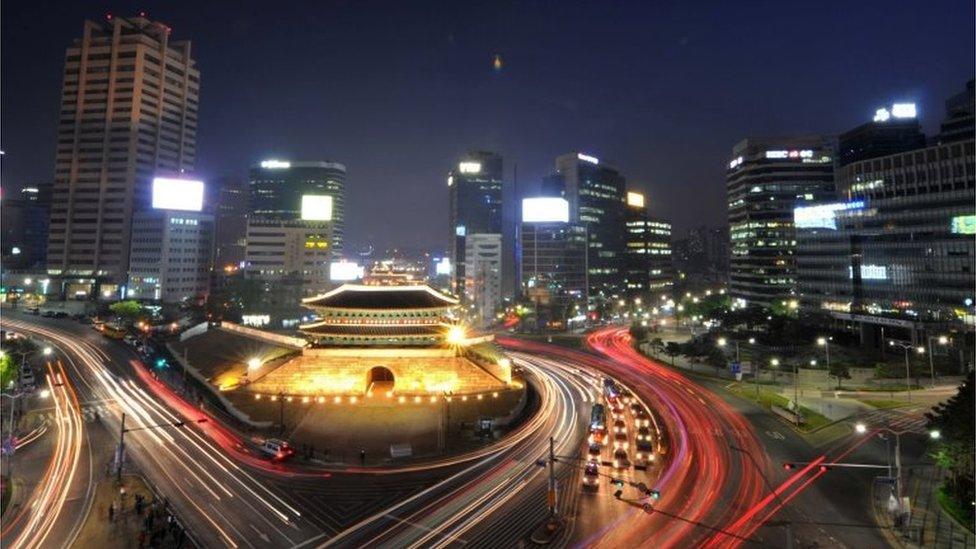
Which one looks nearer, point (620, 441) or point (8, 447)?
point (8, 447)

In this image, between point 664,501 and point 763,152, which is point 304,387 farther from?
point 763,152

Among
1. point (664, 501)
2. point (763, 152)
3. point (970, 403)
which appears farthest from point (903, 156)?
point (664, 501)

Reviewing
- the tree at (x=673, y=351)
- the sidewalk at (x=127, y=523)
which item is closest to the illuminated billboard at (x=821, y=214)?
the tree at (x=673, y=351)

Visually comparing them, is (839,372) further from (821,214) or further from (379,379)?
(379,379)

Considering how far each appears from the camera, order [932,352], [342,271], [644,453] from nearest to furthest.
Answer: [644,453] → [932,352] → [342,271]

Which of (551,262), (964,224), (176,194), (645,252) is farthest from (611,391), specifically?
(645,252)

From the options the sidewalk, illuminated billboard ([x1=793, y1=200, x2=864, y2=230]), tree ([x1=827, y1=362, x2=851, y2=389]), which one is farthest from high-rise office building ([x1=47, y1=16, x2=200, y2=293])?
illuminated billboard ([x1=793, y1=200, x2=864, y2=230])
